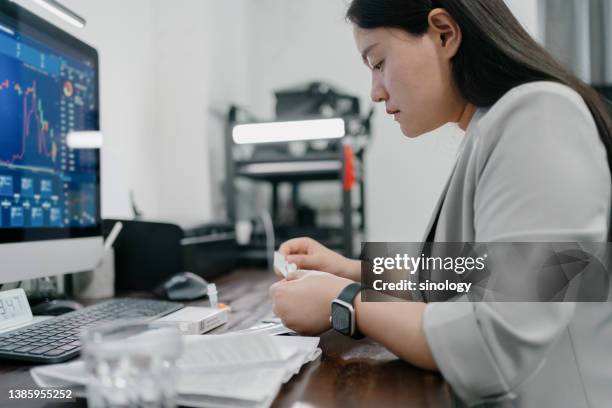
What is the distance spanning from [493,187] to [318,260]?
46 centimetres

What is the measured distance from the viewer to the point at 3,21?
73cm

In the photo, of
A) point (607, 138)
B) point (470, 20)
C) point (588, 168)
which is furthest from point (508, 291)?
point (470, 20)

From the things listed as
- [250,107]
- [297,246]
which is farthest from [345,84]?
[297,246]

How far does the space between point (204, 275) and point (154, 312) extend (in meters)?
0.56

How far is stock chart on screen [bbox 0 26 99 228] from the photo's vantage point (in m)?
0.73

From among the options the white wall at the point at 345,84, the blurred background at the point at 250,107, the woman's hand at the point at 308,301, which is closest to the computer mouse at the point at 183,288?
the blurred background at the point at 250,107

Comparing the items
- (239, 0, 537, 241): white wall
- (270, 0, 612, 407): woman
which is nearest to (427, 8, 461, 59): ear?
(270, 0, 612, 407): woman

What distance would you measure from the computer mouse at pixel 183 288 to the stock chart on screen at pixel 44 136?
0.73 ft

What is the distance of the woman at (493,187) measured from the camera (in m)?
0.47

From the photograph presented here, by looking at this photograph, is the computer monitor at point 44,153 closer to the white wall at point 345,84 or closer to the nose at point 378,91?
the nose at point 378,91

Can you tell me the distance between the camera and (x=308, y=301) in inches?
24.2

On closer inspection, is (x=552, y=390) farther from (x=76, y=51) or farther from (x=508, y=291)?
(x=76, y=51)

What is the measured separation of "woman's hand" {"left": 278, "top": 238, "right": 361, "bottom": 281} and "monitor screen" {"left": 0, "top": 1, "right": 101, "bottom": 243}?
16.9 inches

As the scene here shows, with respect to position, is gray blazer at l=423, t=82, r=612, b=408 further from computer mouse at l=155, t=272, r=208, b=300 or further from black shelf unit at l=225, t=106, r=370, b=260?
black shelf unit at l=225, t=106, r=370, b=260
